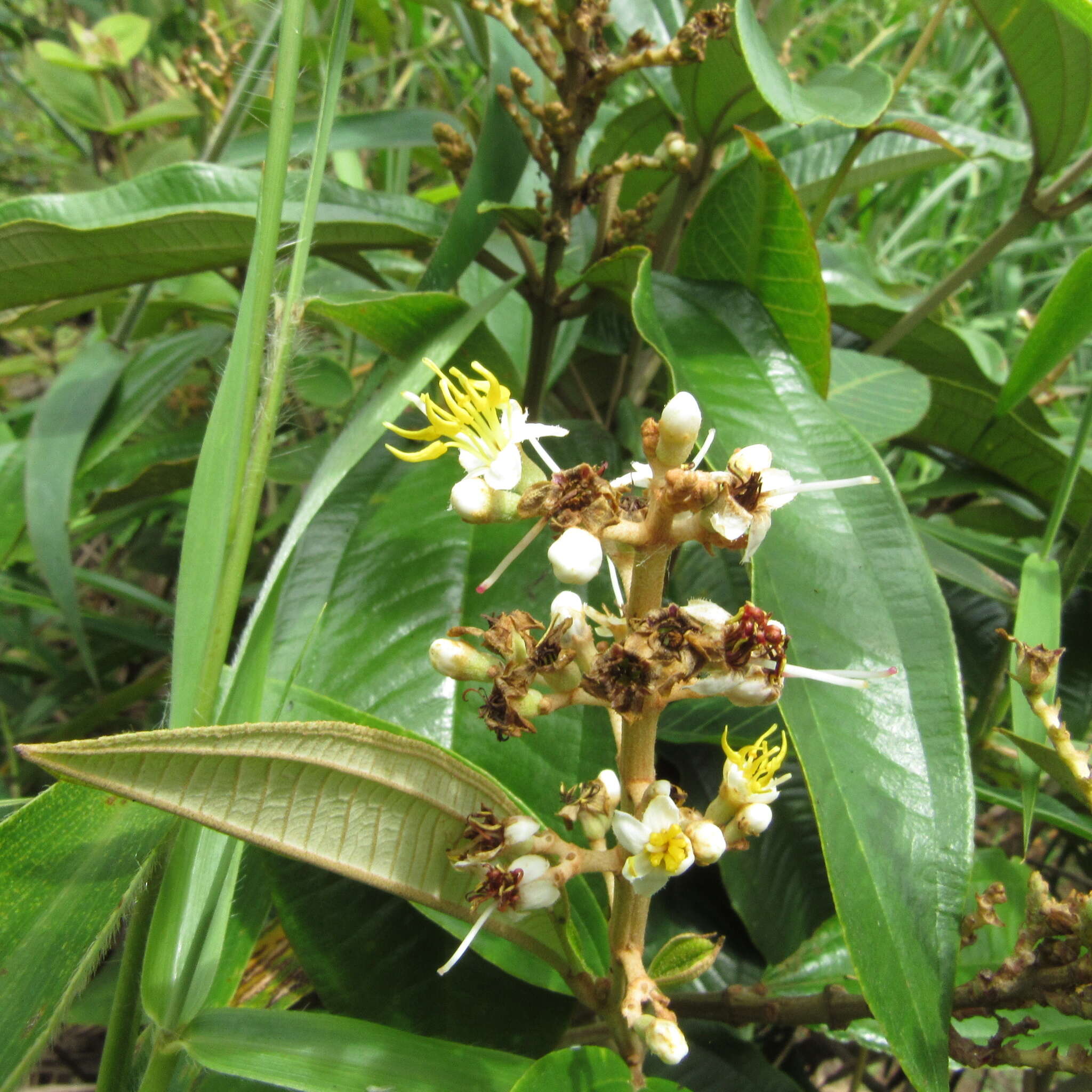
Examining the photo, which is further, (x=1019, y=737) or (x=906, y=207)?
(x=906, y=207)

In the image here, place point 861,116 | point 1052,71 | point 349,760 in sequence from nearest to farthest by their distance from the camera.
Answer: point 349,760 < point 861,116 < point 1052,71

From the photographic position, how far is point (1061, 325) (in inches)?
23.2

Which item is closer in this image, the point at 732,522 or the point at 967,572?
the point at 732,522

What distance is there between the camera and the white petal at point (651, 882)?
0.37 metres

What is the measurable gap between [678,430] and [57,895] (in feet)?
1.17

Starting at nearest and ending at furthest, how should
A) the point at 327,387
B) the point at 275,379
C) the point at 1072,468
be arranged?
the point at 275,379
the point at 1072,468
the point at 327,387

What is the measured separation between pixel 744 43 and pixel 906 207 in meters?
1.68

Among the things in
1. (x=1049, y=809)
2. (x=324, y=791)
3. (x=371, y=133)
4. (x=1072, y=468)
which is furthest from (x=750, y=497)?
(x=371, y=133)

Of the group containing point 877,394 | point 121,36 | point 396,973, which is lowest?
point 396,973

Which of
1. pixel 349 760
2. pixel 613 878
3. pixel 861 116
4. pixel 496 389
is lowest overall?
pixel 613 878

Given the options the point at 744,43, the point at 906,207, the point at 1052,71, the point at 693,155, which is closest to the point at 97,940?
the point at 744,43

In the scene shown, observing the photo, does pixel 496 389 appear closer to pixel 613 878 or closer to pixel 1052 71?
pixel 613 878

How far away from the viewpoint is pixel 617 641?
0.37 meters

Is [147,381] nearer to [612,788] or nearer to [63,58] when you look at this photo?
[63,58]
